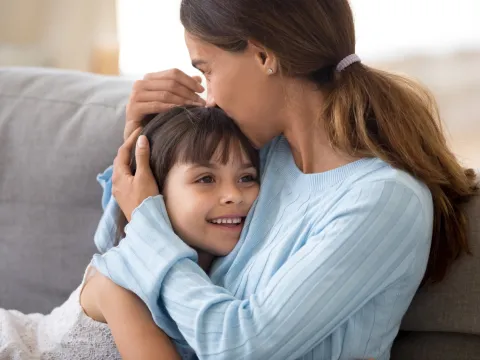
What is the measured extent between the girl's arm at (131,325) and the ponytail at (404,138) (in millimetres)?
455

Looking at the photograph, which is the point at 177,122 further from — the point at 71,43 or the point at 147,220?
the point at 71,43

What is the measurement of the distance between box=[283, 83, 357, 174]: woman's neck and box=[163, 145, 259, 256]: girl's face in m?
0.11

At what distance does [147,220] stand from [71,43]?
214cm

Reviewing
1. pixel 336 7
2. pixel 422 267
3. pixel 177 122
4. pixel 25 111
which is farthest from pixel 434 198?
pixel 25 111

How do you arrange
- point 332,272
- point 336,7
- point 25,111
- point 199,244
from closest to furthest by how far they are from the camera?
1. point 332,272
2. point 336,7
3. point 199,244
4. point 25,111

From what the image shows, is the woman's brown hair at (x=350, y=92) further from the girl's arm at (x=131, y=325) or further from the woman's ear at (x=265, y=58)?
the girl's arm at (x=131, y=325)

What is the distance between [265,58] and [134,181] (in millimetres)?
347

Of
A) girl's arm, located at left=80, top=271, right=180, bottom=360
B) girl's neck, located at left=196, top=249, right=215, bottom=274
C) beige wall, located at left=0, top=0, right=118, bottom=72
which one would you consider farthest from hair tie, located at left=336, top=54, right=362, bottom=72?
beige wall, located at left=0, top=0, right=118, bottom=72

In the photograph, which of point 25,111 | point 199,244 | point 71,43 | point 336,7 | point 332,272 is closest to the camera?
point 332,272

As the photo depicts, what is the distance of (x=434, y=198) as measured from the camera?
4.62 ft

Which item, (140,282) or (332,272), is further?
(140,282)

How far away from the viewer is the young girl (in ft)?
4.86

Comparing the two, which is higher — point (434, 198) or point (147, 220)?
point (434, 198)

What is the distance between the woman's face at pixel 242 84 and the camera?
1.44 metres
